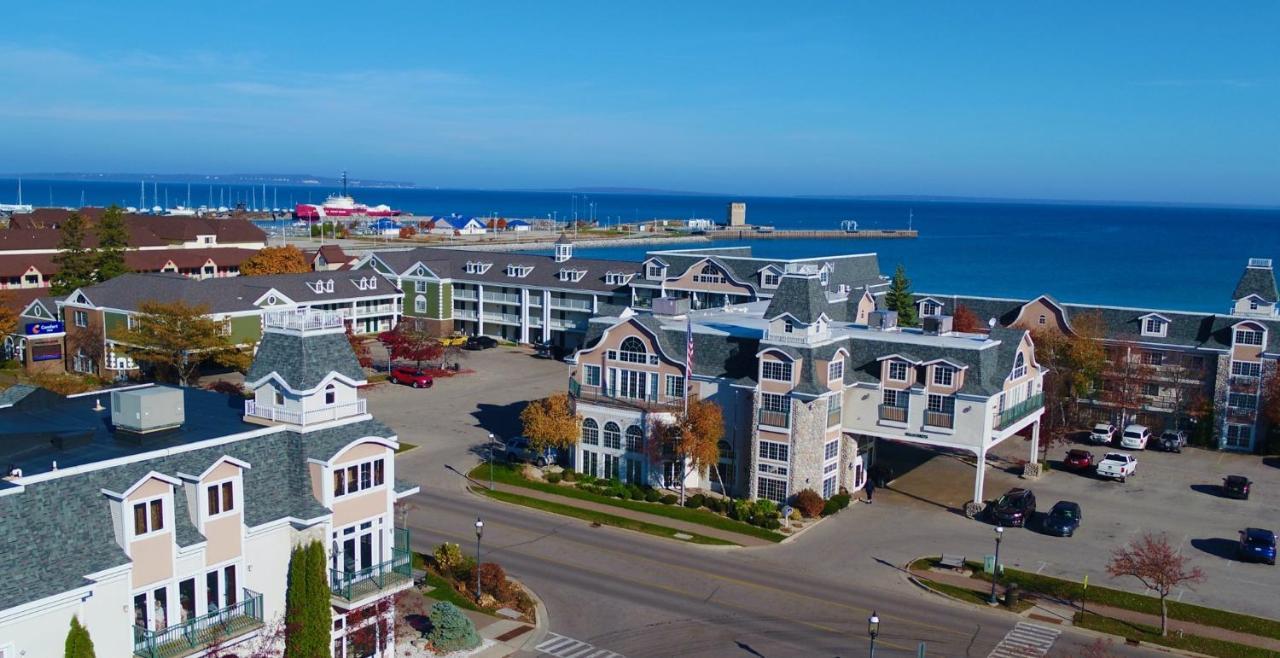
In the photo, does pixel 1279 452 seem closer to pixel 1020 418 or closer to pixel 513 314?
pixel 1020 418

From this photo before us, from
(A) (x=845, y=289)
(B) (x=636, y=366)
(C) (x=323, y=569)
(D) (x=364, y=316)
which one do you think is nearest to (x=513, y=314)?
(D) (x=364, y=316)

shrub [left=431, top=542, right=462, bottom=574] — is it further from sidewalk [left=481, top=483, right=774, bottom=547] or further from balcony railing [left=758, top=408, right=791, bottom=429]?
balcony railing [left=758, top=408, right=791, bottom=429]

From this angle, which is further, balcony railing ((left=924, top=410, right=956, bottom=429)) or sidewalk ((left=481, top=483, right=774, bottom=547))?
balcony railing ((left=924, top=410, right=956, bottom=429))

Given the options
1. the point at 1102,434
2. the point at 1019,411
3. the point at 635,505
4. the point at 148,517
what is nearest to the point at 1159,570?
the point at 1019,411

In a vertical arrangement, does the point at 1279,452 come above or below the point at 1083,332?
below

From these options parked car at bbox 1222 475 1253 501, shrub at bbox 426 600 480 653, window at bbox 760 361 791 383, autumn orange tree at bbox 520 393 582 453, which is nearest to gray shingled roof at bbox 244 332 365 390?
shrub at bbox 426 600 480 653

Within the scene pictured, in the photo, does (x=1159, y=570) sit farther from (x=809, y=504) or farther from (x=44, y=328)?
(x=44, y=328)

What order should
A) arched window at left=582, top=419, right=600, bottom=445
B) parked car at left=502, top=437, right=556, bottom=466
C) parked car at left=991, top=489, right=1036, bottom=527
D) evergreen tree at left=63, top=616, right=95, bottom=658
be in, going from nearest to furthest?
evergreen tree at left=63, top=616, right=95, bottom=658 < parked car at left=991, top=489, right=1036, bottom=527 < arched window at left=582, top=419, right=600, bottom=445 < parked car at left=502, top=437, right=556, bottom=466
